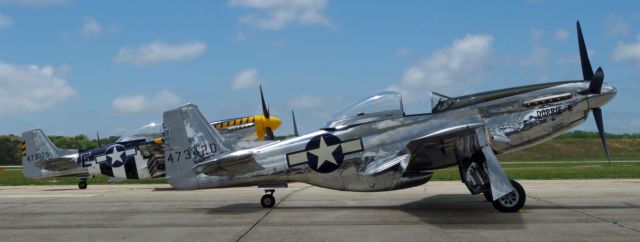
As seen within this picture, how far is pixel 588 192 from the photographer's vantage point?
588 inches

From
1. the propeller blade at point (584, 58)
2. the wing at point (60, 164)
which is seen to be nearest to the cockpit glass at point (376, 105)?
the propeller blade at point (584, 58)

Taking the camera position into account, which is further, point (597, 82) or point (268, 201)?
point (268, 201)

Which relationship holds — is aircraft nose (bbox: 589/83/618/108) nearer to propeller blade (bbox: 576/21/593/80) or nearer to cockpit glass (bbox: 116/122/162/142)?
propeller blade (bbox: 576/21/593/80)

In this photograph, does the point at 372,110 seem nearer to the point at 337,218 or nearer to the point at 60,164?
the point at 337,218

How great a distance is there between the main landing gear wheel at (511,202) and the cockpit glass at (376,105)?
108 inches

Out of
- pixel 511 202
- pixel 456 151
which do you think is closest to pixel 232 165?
pixel 456 151

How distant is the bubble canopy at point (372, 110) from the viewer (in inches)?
460

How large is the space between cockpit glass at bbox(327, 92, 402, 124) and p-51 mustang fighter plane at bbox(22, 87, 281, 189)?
7711 mm

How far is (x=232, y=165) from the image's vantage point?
1207 centimetres

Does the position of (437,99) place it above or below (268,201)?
above

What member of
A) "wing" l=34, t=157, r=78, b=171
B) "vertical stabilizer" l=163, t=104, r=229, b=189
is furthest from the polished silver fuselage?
"wing" l=34, t=157, r=78, b=171

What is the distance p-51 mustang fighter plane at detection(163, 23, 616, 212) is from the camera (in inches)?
442

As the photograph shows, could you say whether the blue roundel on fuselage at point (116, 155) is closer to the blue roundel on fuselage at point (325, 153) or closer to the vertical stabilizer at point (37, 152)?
the vertical stabilizer at point (37, 152)

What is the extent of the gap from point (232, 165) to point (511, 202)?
231 inches
